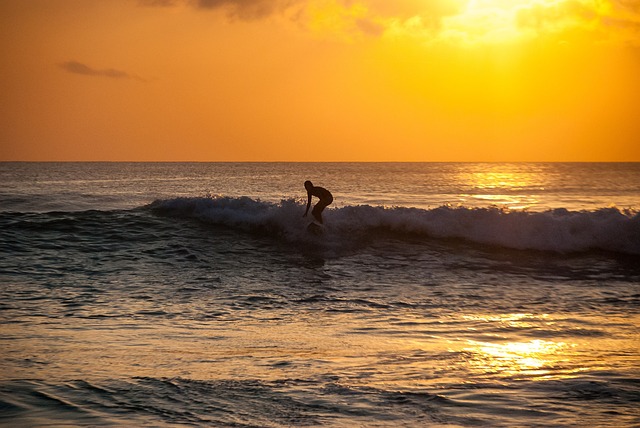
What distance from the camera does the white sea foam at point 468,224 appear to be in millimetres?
21594

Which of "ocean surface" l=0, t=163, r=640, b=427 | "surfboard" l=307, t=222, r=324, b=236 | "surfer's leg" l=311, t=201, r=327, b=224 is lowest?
"ocean surface" l=0, t=163, r=640, b=427

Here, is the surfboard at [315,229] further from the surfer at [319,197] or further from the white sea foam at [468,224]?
the surfer at [319,197]

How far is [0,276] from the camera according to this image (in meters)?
15.8

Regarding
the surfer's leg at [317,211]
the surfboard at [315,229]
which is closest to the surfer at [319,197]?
the surfer's leg at [317,211]

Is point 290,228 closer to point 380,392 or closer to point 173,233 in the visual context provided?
point 173,233

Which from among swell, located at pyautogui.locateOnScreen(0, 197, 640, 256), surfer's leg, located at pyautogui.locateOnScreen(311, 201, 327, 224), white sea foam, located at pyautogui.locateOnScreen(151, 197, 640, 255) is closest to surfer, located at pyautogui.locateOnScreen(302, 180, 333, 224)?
surfer's leg, located at pyautogui.locateOnScreen(311, 201, 327, 224)

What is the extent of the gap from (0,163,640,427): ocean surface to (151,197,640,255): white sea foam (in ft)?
0.23

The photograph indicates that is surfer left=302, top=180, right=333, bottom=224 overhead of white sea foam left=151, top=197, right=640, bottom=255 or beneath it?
overhead

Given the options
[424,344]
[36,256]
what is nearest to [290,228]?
[36,256]

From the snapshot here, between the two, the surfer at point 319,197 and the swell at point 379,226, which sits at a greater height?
the surfer at point 319,197

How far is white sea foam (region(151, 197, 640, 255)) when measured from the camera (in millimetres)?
21594

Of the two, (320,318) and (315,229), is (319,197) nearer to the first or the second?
(315,229)

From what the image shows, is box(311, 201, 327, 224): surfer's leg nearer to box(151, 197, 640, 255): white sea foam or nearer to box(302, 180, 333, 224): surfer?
box(302, 180, 333, 224): surfer

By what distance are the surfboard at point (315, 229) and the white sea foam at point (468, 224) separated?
21cm
